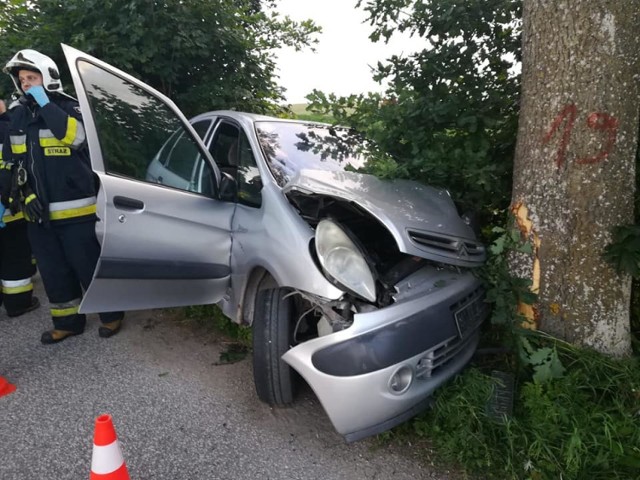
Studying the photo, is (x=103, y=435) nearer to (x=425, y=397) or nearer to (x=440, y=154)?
(x=425, y=397)

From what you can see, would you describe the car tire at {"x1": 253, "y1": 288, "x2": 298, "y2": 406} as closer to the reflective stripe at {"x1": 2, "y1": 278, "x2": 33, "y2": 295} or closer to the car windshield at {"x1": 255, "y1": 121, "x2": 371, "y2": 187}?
the car windshield at {"x1": 255, "y1": 121, "x2": 371, "y2": 187}

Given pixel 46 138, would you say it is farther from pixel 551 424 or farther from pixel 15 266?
pixel 551 424

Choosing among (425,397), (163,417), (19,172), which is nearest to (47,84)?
(19,172)

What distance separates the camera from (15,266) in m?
3.83

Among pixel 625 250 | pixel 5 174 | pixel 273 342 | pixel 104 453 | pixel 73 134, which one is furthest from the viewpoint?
pixel 5 174

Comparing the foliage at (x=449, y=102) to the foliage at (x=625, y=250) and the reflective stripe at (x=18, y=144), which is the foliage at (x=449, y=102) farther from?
the reflective stripe at (x=18, y=144)

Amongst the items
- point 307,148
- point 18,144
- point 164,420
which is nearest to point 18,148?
point 18,144

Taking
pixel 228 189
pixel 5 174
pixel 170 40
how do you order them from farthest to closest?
pixel 170 40 → pixel 5 174 → pixel 228 189

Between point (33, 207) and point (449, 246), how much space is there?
272cm

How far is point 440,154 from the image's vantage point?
8.74 ft

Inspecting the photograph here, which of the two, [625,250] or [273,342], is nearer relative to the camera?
[625,250]

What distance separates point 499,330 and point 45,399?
2667 mm

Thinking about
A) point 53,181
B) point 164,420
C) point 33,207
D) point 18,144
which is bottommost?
point 164,420

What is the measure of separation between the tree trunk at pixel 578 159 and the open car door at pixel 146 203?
1819 millimetres
